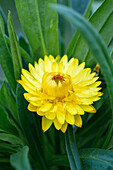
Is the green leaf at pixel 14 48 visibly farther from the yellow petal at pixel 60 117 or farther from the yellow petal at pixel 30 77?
the yellow petal at pixel 60 117

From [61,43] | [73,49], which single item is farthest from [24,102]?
[61,43]

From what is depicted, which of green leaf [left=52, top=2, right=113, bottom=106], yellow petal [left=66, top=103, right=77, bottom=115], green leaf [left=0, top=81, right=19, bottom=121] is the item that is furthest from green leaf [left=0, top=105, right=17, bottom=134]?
green leaf [left=52, top=2, right=113, bottom=106]

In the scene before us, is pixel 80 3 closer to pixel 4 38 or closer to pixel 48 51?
pixel 48 51

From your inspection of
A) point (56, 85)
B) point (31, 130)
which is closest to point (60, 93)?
point (56, 85)

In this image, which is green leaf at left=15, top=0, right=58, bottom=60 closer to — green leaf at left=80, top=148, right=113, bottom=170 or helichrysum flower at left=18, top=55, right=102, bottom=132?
helichrysum flower at left=18, top=55, right=102, bottom=132

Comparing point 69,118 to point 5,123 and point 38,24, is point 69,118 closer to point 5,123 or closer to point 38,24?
point 5,123

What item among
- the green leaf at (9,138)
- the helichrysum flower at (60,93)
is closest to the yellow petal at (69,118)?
the helichrysum flower at (60,93)
